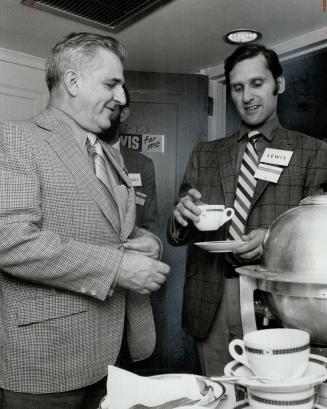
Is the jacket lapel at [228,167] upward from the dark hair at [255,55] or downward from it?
downward

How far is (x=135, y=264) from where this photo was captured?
4.22 feet

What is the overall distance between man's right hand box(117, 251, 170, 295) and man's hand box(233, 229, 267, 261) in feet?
0.84

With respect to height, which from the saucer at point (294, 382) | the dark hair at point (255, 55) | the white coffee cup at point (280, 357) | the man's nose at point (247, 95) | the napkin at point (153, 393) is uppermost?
the dark hair at point (255, 55)

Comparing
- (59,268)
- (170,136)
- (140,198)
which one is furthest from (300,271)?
(170,136)

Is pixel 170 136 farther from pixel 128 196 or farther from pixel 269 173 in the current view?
pixel 128 196

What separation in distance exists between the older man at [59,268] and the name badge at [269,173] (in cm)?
60

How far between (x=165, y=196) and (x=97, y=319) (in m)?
2.29

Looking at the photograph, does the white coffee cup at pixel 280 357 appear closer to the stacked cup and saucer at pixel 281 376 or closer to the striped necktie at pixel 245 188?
the stacked cup and saucer at pixel 281 376

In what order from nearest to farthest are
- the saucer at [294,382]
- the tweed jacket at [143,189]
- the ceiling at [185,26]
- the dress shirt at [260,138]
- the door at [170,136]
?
the saucer at [294,382]
the dress shirt at [260,138]
the ceiling at [185,26]
the tweed jacket at [143,189]
the door at [170,136]

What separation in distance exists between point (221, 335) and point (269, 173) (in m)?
0.65

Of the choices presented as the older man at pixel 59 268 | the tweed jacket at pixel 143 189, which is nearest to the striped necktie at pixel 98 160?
the older man at pixel 59 268

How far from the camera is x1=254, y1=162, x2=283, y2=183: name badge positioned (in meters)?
1.89

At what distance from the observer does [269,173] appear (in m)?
1.89

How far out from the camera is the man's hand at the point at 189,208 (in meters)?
1.57
